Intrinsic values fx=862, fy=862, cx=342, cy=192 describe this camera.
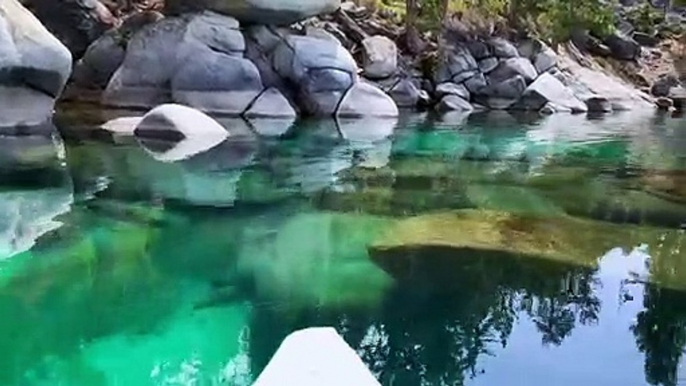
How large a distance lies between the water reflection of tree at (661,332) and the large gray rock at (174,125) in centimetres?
806

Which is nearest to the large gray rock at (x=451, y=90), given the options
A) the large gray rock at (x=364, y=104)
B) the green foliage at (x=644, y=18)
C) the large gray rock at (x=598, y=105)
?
the large gray rock at (x=598, y=105)

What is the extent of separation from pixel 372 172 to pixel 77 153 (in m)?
3.73

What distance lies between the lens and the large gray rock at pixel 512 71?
21.6 metres

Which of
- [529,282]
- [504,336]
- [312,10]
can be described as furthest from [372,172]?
[312,10]

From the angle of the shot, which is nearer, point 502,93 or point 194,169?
point 194,169

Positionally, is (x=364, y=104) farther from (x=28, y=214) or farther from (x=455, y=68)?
(x=28, y=214)

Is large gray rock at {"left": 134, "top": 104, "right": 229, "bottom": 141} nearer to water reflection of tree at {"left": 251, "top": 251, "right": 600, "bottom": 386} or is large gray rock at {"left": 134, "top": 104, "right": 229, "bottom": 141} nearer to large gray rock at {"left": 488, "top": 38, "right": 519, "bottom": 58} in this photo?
water reflection of tree at {"left": 251, "top": 251, "right": 600, "bottom": 386}

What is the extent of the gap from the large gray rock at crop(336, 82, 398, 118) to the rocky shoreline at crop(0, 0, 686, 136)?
24mm

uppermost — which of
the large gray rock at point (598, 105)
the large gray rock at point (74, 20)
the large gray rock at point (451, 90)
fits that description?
the large gray rock at point (74, 20)

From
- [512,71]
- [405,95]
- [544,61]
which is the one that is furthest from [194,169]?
[544,61]

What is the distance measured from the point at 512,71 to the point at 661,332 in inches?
677

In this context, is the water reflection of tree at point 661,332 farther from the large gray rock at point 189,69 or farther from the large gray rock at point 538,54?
the large gray rock at point 538,54

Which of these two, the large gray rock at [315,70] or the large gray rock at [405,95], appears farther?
the large gray rock at [405,95]

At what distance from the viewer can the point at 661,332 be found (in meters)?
5.03
